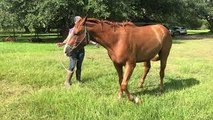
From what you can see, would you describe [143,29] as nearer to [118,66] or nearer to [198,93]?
[118,66]

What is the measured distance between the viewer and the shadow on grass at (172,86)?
31.3ft

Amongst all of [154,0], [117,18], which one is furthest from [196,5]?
[117,18]

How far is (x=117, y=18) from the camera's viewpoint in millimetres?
31328

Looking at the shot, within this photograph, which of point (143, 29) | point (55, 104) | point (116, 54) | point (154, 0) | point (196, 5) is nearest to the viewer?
point (55, 104)

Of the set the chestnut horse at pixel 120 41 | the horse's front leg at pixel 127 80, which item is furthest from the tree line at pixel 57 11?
the horse's front leg at pixel 127 80

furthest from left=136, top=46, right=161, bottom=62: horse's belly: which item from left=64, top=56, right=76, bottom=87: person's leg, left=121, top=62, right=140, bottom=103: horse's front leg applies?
left=64, top=56, right=76, bottom=87: person's leg

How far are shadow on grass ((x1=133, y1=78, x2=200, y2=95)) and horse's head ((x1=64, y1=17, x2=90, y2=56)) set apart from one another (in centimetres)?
181

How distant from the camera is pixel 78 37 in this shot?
8.34 meters

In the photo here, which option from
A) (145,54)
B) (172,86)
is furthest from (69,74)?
(172,86)

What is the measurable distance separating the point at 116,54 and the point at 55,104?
A: 1672 millimetres

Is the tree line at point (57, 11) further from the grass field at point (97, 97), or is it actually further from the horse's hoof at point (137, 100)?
the horse's hoof at point (137, 100)

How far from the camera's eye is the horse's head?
8.27 meters

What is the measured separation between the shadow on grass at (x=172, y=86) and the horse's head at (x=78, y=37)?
1.81 metres

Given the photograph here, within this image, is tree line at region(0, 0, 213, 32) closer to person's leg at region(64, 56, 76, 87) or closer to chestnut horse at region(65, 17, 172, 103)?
person's leg at region(64, 56, 76, 87)
